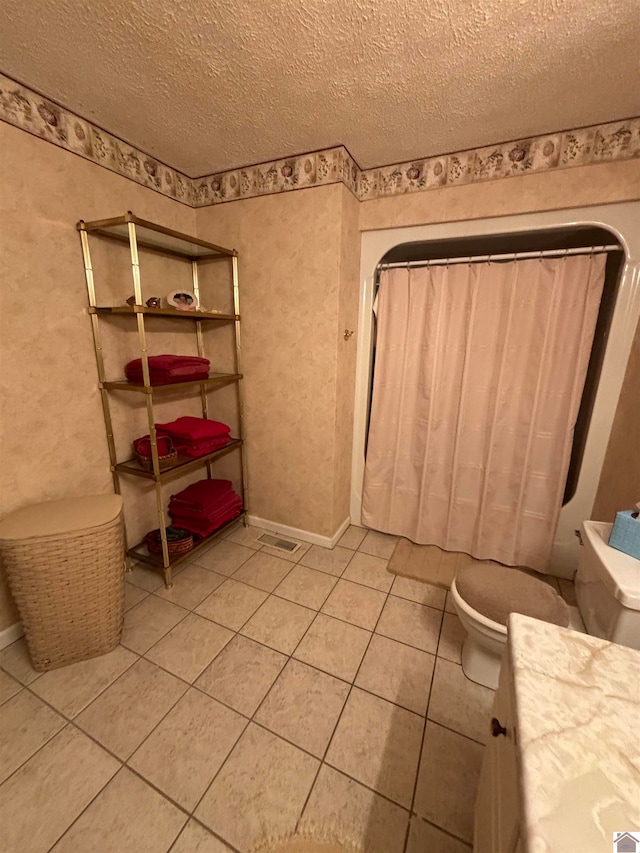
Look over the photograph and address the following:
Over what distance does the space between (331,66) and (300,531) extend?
7.36 feet

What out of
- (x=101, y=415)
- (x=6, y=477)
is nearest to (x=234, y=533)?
(x=101, y=415)

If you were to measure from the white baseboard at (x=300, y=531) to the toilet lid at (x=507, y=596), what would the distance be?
3.10 feet

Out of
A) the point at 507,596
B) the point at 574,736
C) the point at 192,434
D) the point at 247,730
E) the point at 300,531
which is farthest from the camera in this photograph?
the point at 300,531

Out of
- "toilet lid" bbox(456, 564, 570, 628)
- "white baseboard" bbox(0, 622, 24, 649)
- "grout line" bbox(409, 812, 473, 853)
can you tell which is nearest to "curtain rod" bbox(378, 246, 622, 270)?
"toilet lid" bbox(456, 564, 570, 628)

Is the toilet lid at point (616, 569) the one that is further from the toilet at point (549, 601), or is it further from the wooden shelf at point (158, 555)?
the wooden shelf at point (158, 555)

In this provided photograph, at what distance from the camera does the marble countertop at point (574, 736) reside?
453 millimetres

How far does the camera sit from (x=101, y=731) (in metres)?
1.16

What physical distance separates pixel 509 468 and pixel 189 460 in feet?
5.87

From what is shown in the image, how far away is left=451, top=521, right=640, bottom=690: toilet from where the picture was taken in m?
1.01

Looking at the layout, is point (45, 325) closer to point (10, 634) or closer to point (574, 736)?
point (10, 634)

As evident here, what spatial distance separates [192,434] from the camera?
73.3 inches

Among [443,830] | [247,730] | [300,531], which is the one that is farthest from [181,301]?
[443,830]

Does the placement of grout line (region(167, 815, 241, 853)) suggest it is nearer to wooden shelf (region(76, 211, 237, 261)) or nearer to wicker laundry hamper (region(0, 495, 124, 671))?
wicker laundry hamper (region(0, 495, 124, 671))

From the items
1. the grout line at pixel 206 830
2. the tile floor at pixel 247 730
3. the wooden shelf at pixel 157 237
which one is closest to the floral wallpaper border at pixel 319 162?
the wooden shelf at pixel 157 237
